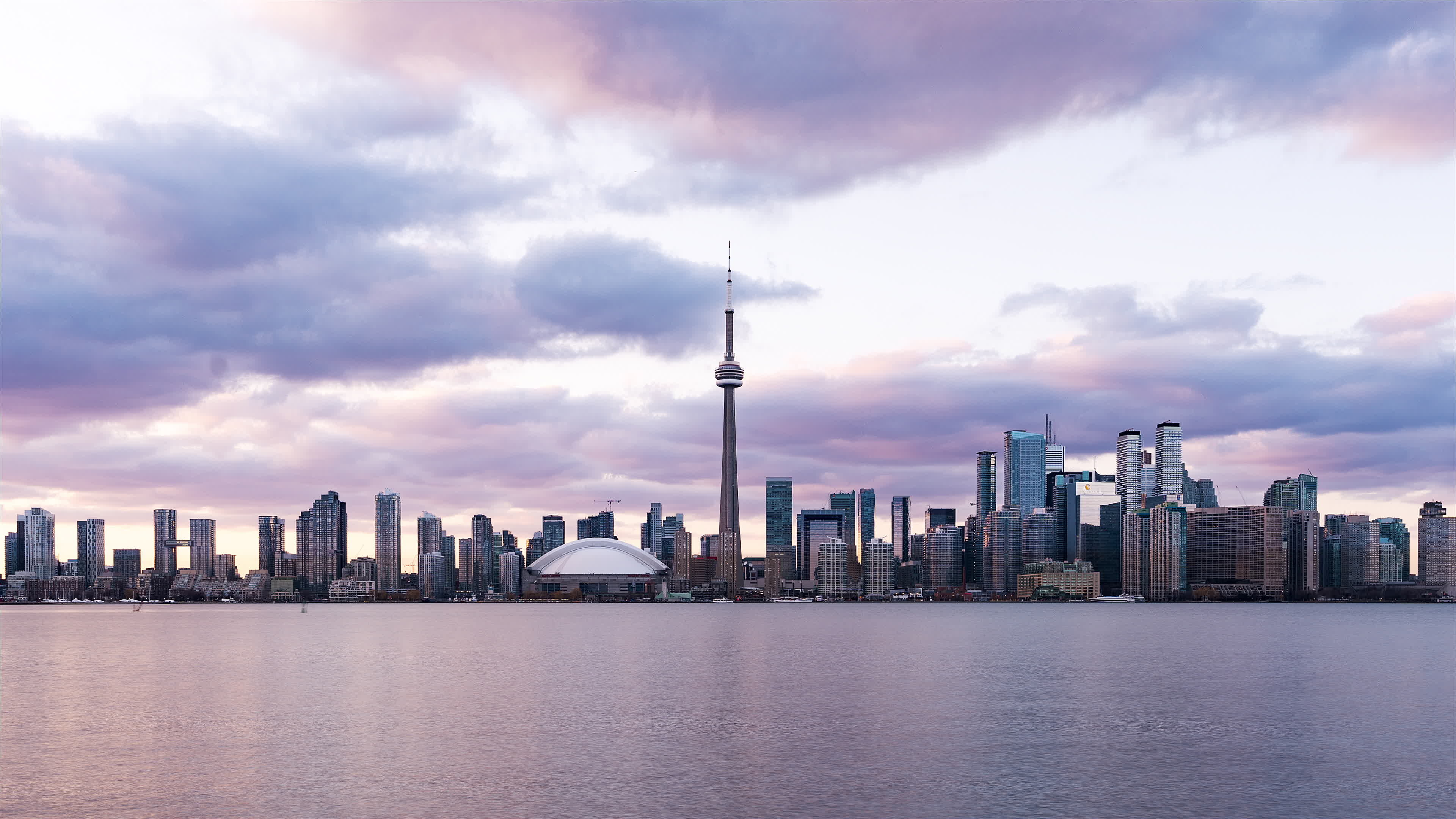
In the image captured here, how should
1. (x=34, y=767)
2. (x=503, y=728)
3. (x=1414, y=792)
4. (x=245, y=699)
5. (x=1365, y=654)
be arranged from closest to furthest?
(x=1414, y=792) → (x=34, y=767) → (x=503, y=728) → (x=245, y=699) → (x=1365, y=654)

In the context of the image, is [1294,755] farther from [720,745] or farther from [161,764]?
[161,764]

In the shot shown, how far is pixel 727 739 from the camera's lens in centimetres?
6638

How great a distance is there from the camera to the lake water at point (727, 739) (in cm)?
4944

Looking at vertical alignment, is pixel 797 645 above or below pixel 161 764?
below

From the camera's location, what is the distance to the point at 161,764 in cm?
5747

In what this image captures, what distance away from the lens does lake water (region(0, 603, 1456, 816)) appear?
162ft

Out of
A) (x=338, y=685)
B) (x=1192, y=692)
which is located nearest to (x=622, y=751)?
(x=338, y=685)

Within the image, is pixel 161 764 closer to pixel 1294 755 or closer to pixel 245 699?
pixel 245 699

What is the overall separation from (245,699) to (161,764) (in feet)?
103

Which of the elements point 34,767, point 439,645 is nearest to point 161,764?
point 34,767

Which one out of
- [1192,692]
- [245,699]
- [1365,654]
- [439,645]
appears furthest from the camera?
[439,645]

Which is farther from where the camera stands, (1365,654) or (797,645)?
(797,645)

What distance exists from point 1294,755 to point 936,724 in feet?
65.4

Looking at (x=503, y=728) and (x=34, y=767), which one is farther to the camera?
(x=503, y=728)
